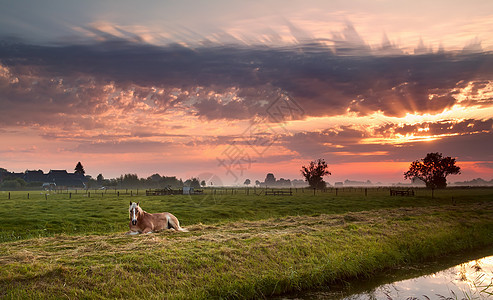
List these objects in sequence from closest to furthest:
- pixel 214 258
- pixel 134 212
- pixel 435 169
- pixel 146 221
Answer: pixel 214 258
pixel 134 212
pixel 146 221
pixel 435 169

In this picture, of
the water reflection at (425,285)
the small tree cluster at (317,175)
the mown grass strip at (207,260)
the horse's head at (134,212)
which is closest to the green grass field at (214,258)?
the mown grass strip at (207,260)

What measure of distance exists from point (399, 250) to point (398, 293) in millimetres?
5809

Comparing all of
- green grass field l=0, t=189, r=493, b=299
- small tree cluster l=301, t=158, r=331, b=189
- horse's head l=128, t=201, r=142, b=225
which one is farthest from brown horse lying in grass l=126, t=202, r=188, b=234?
small tree cluster l=301, t=158, r=331, b=189

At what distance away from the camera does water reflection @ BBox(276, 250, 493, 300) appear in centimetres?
1165

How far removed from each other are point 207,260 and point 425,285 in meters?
8.53

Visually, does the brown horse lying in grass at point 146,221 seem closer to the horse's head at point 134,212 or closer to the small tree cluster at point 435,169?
the horse's head at point 134,212

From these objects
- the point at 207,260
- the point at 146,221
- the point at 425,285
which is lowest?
the point at 425,285

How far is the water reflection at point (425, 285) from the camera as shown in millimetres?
11648

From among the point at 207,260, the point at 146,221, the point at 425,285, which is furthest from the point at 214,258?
the point at 425,285

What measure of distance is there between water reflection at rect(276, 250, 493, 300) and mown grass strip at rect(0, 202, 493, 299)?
749 mm

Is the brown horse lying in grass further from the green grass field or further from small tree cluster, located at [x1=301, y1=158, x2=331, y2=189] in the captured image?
small tree cluster, located at [x1=301, y1=158, x2=331, y2=189]

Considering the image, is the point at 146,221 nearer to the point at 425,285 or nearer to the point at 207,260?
the point at 207,260

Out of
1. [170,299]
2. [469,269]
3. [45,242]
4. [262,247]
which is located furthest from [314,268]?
[45,242]

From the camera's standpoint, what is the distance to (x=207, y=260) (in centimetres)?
1138
